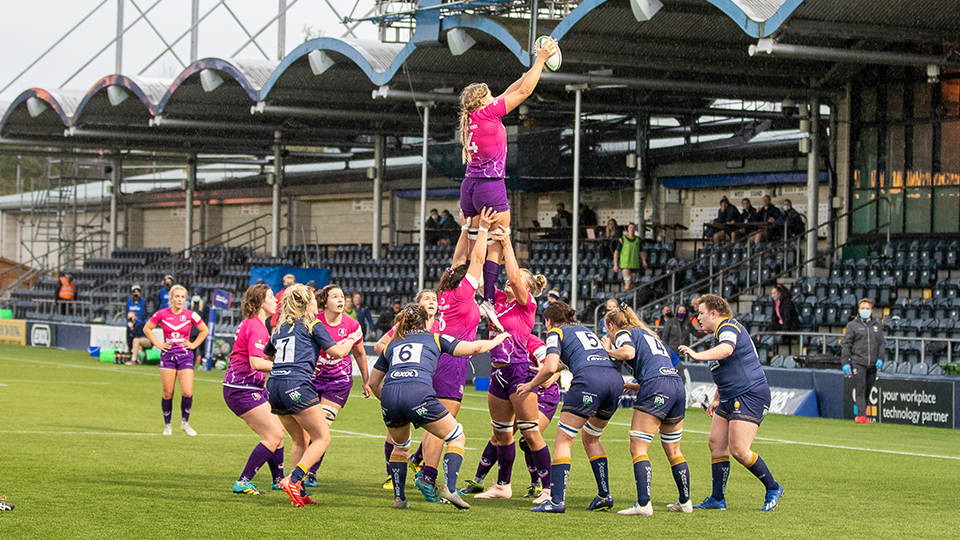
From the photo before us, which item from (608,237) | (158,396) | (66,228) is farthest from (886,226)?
(66,228)

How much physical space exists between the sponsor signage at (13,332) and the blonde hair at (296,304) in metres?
31.5

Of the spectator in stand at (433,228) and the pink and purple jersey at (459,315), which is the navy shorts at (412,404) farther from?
the spectator in stand at (433,228)

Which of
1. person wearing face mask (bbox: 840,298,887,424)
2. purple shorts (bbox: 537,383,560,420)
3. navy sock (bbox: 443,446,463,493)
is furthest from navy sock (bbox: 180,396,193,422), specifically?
person wearing face mask (bbox: 840,298,887,424)

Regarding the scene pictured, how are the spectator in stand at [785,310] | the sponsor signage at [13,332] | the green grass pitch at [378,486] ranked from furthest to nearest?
the sponsor signage at [13,332] < the spectator in stand at [785,310] < the green grass pitch at [378,486]

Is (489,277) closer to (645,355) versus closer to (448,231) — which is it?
(645,355)

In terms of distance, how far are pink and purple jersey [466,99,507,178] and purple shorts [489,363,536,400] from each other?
1.62m

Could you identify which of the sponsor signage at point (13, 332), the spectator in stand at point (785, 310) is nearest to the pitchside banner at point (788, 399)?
the spectator in stand at point (785, 310)

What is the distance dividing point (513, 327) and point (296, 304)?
1.83 m

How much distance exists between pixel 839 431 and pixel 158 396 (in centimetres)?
1131

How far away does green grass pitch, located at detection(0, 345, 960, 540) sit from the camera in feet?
25.3

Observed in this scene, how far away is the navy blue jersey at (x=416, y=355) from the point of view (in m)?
8.31

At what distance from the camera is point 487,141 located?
868 centimetres

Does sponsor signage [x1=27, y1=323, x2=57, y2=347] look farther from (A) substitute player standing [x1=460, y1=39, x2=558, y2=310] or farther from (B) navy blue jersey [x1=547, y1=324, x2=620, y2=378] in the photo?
(B) navy blue jersey [x1=547, y1=324, x2=620, y2=378]

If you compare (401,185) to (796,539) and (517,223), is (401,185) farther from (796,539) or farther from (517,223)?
(796,539)
